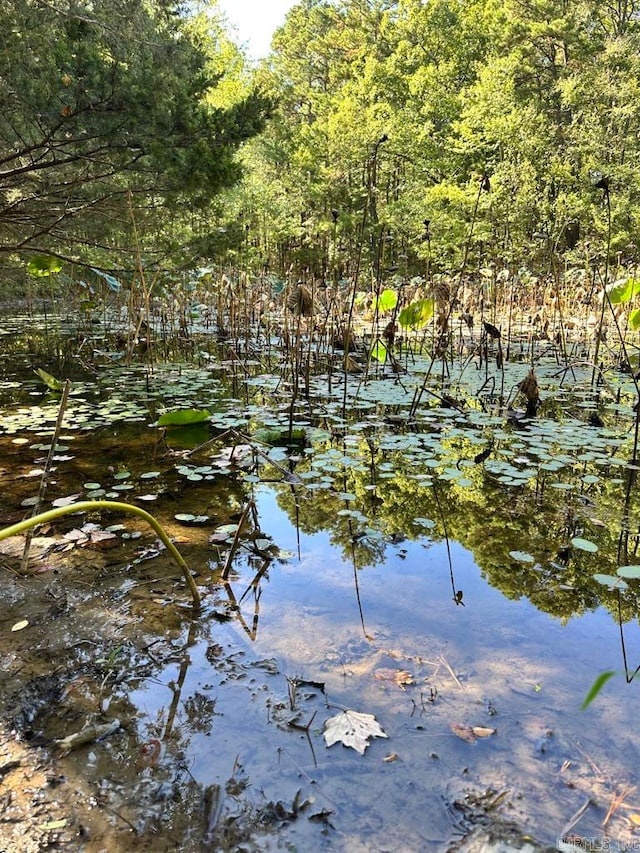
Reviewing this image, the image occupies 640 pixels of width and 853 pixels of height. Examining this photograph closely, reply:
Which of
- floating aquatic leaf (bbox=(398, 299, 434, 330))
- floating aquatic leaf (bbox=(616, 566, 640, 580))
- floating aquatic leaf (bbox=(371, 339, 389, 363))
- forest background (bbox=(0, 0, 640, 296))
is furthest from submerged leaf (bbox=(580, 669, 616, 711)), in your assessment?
floating aquatic leaf (bbox=(371, 339, 389, 363))

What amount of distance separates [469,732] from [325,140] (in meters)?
24.1

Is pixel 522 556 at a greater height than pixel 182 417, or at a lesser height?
lesser

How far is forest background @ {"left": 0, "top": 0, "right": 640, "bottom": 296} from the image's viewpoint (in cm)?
468

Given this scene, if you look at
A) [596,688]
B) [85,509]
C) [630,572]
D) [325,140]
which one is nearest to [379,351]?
[630,572]

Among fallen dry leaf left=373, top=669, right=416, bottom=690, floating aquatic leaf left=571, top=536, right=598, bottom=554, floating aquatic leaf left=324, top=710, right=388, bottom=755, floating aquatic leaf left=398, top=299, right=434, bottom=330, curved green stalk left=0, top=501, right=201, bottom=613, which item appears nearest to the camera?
curved green stalk left=0, top=501, right=201, bottom=613

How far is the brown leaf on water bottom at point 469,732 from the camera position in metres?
1.16

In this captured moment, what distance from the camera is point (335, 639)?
4.92 feet

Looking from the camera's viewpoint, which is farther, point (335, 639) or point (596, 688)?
point (335, 639)

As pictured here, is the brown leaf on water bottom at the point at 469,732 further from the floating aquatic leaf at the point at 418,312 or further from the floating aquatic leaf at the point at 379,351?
the floating aquatic leaf at the point at 379,351

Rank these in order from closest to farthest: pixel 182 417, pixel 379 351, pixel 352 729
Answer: pixel 352 729 < pixel 182 417 < pixel 379 351

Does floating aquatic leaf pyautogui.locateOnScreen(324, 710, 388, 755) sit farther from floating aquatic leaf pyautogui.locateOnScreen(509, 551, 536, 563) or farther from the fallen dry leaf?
floating aquatic leaf pyautogui.locateOnScreen(509, 551, 536, 563)

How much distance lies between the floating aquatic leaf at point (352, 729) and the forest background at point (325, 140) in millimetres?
2285

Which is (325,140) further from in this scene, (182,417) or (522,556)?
(522,556)

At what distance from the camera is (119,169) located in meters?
5.18
